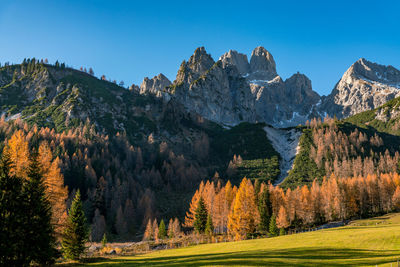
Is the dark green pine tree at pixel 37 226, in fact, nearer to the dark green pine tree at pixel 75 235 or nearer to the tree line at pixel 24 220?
the tree line at pixel 24 220

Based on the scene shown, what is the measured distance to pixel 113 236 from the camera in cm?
10525

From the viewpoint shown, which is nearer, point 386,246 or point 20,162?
point 386,246

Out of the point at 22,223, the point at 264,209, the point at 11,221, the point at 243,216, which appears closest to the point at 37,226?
the point at 22,223

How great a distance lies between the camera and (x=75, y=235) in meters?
44.6

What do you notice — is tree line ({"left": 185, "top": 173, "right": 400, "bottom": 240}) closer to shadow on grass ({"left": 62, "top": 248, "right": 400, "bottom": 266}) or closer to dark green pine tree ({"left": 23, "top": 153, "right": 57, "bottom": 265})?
shadow on grass ({"left": 62, "top": 248, "right": 400, "bottom": 266})

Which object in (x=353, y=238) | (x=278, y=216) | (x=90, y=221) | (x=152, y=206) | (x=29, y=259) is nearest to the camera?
(x=29, y=259)

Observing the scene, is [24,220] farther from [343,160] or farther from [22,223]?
[343,160]

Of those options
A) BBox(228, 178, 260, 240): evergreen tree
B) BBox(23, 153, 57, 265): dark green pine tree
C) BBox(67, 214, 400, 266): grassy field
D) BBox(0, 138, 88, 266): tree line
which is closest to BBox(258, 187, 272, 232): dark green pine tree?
BBox(228, 178, 260, 240): evergreen tree

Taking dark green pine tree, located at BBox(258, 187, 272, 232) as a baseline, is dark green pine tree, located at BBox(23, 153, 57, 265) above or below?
above

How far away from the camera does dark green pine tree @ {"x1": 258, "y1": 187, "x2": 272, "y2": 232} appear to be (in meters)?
80.6

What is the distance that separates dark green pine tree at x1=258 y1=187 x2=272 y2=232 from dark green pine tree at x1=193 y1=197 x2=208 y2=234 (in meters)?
18.7

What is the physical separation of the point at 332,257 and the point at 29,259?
125ft

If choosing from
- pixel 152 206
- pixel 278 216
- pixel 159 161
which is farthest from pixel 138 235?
pixel 159 161

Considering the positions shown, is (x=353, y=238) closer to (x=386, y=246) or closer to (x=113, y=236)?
(x=386, y=246)
